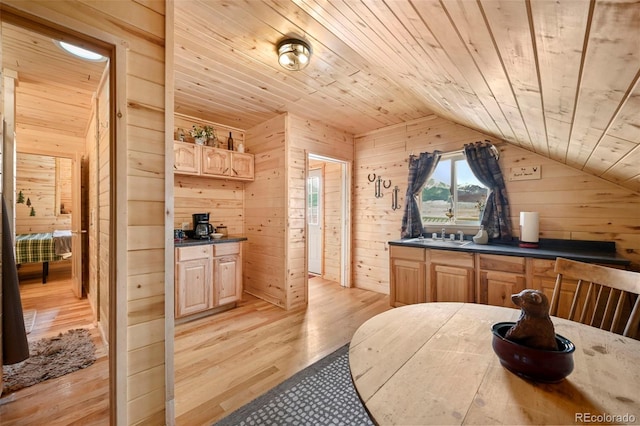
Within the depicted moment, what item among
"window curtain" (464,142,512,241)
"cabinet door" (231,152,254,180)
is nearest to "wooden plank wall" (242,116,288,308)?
"cabinet door" (231,152,254,180)

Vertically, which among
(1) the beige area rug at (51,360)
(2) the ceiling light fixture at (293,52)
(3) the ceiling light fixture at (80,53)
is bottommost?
(1) the beige area rug at (51,360)

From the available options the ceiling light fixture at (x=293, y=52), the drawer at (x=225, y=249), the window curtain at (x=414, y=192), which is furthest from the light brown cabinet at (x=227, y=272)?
the window curtain at (x=414, y=192)

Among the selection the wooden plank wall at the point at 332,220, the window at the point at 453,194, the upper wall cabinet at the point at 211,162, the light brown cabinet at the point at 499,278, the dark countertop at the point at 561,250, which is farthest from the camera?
the wooden plank wall at the point at 332,220

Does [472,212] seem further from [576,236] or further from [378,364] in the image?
[378,364]

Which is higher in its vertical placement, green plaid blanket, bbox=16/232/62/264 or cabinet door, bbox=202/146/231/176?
cabinet door, bbox=202/146/231/176

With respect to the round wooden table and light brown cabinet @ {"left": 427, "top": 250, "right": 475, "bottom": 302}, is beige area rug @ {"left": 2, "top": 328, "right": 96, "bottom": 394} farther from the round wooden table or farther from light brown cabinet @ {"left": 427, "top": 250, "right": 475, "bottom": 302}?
light brown cabinet @ {"left": 427, "top": 250, "right": 475, "bottom": 302}

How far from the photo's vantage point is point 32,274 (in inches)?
182

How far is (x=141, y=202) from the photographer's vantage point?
54.2 inches

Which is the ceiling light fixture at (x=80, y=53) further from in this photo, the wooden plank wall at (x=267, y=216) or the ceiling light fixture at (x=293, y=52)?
the wooden plank wall at (x=267, y=216)

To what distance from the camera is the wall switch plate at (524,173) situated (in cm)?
276

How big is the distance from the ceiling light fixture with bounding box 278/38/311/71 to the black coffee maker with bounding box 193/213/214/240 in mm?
2238

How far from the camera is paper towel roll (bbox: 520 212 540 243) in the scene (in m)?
2.63

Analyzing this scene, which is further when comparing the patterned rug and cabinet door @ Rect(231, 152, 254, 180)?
cabinet door @ Rect(231, 152, 254, 180)

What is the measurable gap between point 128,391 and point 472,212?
12.1 feet
